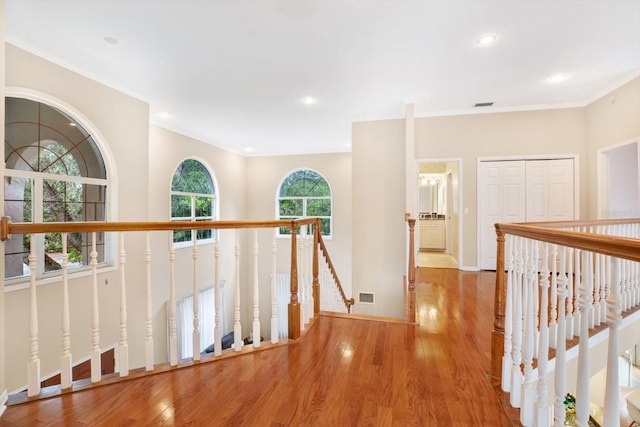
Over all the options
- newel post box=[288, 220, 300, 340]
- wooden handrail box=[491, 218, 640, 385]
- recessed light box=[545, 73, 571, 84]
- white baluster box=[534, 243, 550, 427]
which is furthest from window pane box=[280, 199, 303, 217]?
white baluster box=[534, 243, 550, 427]

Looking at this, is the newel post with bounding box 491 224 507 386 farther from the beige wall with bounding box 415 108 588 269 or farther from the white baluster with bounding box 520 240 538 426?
the beige wall with bounding box 415 108 588 269

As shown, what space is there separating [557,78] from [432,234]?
14.7 feet

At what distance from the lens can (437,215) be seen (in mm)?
7695

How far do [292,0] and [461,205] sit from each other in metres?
4.05

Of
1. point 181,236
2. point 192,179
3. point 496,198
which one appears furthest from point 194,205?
point 496,198

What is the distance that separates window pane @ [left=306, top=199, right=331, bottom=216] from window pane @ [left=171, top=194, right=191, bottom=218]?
10.3 ft

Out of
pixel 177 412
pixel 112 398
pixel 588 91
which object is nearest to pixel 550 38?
pixel 588 91

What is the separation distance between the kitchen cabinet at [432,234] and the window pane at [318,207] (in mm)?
2586

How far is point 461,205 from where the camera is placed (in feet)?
15.9

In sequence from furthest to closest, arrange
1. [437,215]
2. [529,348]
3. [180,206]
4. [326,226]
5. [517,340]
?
1. [326,226]
2. [437,215]
3. [180,206]
4. [517,340]
5. [529,348]

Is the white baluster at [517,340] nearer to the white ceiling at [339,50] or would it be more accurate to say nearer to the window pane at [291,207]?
the white ceiling at [339,50]

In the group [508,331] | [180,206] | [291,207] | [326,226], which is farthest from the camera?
[291,207]

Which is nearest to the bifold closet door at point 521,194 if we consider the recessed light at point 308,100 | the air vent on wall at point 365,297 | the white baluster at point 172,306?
the air vent on wall at point 365,297

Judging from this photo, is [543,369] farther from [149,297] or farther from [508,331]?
[149,297]
